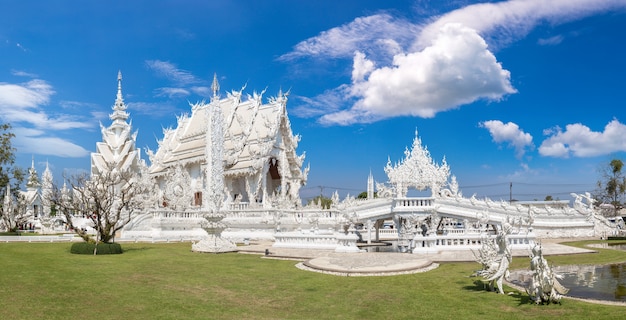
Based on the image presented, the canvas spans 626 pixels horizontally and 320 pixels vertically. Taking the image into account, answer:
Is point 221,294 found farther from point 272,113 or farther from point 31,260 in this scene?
point 272,113

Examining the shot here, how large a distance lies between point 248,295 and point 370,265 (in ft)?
17.5

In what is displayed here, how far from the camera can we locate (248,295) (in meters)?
11.9

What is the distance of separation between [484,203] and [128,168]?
35091 millimetres

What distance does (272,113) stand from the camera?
4338cm

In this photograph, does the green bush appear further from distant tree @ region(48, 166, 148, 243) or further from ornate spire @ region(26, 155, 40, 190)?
ornate spire @ region(26, 155, 40, 190)

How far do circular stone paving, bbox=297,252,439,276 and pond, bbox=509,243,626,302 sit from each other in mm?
2953

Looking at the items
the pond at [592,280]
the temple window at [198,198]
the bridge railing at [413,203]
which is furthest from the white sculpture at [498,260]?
the temple window at [198,198]

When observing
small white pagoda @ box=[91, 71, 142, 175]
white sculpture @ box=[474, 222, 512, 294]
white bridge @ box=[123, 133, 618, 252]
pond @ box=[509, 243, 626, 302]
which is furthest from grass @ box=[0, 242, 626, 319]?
small white pagoda @ box=[91, 71, 142, 175]

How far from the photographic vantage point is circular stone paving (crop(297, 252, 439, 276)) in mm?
14883

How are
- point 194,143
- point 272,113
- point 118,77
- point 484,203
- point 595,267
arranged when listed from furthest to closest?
point 118,77
point 194,143
point 272,113
point 484,203
point 595,267

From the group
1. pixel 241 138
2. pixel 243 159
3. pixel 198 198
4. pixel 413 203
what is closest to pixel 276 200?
pixel 243 159

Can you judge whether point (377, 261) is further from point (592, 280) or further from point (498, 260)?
point (592, 280)

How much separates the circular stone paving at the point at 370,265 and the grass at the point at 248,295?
531 mm

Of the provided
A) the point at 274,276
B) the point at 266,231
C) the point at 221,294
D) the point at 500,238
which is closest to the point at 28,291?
the point at 221,294
